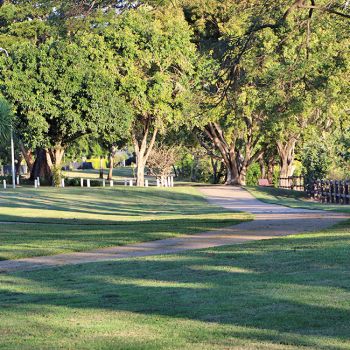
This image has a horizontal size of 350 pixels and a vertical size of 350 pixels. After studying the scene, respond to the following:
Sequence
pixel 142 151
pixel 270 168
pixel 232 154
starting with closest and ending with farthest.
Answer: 1. pixel 142 151
2. pixel 232 154
3. pixel 270 168

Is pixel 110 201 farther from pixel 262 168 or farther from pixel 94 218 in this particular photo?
pixel 262 168

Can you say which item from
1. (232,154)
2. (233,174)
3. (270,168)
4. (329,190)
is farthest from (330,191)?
(270,168)

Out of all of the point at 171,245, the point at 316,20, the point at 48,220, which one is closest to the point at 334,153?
the point at 48,220

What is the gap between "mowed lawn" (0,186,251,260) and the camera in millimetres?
20141

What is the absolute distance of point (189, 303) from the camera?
10.0 meters

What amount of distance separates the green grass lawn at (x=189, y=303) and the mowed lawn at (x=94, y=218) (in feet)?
16.0

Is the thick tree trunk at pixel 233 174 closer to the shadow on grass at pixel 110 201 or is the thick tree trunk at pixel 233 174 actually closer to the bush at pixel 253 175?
the bush at pixel 253 175

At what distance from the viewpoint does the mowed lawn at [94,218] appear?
66.1ft

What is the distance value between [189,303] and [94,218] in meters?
22.2

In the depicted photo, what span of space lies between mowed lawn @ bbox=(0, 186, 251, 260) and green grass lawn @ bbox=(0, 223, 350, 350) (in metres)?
4.87

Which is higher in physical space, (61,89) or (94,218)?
(61,89)

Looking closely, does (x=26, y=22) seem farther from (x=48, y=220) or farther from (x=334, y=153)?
(x=48, y=220)

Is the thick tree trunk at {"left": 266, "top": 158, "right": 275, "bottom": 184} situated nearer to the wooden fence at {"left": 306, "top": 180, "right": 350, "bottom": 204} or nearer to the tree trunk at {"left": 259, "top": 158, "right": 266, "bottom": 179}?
the tree trunk at {"left": 259, "top": 158, "right": 266, "bottom": 179}

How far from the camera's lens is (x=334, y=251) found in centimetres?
1430
